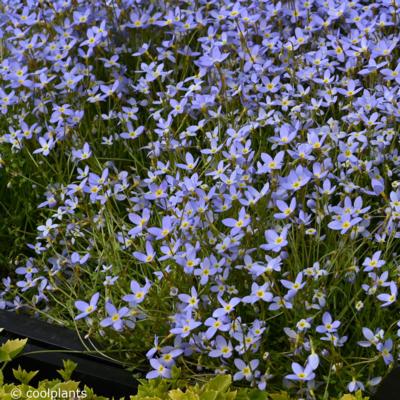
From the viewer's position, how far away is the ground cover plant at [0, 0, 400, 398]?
2176mm

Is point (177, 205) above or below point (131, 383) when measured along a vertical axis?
above

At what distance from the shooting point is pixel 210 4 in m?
3.40

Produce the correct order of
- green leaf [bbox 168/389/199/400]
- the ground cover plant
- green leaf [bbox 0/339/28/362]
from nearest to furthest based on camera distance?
1. green leaf [bbox 168/389/199/400]
2. the ground cover plant
3. green leaf [bbox 0/339/28/362]

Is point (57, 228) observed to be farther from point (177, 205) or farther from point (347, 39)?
point (347, 39)

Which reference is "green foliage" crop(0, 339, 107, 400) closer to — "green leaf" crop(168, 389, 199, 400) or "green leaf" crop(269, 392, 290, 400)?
"green leaf" crop(168, 389, 199, 400)

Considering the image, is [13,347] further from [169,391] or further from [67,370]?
[169,391]

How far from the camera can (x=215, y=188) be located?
2.46 metres

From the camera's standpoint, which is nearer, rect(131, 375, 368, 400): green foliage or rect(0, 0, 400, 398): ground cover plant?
rect(131, 375, 368, 400): green foliage

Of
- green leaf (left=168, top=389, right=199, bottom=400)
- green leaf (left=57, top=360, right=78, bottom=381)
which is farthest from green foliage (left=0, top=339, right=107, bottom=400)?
green leaf (left=168, top=389, right=199, bottom=400)

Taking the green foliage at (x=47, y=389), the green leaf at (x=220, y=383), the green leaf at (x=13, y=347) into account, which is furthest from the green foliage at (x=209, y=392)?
the green leaf at (x=13, y=347)

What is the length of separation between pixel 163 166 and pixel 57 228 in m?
0.40

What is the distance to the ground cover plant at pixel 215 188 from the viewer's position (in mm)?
2176

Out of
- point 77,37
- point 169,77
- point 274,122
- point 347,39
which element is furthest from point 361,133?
point 77,37

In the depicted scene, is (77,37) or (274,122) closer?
(274,122)
